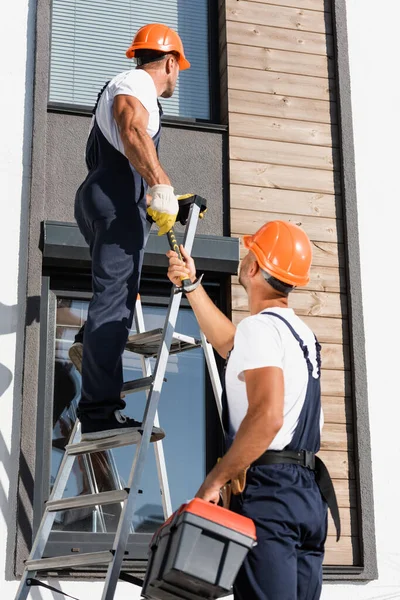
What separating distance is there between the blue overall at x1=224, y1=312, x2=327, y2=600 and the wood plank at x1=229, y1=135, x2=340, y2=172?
3.33 meters

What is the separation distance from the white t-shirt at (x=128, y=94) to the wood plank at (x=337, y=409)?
2.50m

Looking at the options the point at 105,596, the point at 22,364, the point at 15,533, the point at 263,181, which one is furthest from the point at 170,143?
the point at 105,596

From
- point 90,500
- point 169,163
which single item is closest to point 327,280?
point 169,163

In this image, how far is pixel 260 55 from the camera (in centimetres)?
688

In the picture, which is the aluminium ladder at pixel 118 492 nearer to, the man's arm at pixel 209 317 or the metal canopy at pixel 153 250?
the man's arm at pixel 209 317

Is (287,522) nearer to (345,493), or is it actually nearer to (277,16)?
(345,493)

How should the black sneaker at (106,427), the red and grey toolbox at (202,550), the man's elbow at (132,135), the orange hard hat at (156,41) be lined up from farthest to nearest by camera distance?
the orange hard hat at (156,41) → the man's elbow at (132,135) → the black sneaker at (106,427) → the red and grey toolbox at (202,550)

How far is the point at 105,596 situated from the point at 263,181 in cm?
370

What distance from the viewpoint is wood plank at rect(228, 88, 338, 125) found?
22.1 feet

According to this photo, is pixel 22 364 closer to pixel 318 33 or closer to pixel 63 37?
pixel 63 37

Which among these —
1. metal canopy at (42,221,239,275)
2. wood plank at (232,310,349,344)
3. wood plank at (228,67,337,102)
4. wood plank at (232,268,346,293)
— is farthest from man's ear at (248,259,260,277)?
wood plank at (228,67,337,102)

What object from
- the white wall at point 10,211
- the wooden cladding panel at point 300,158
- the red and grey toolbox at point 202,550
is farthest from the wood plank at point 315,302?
the red and grey toolbox at point 202,550

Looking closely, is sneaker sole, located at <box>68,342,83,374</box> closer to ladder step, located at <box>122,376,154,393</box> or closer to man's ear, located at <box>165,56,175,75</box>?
ladder step, located at <box>122,376,154,393</box>

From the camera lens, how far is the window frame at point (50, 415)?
18.6 ft
